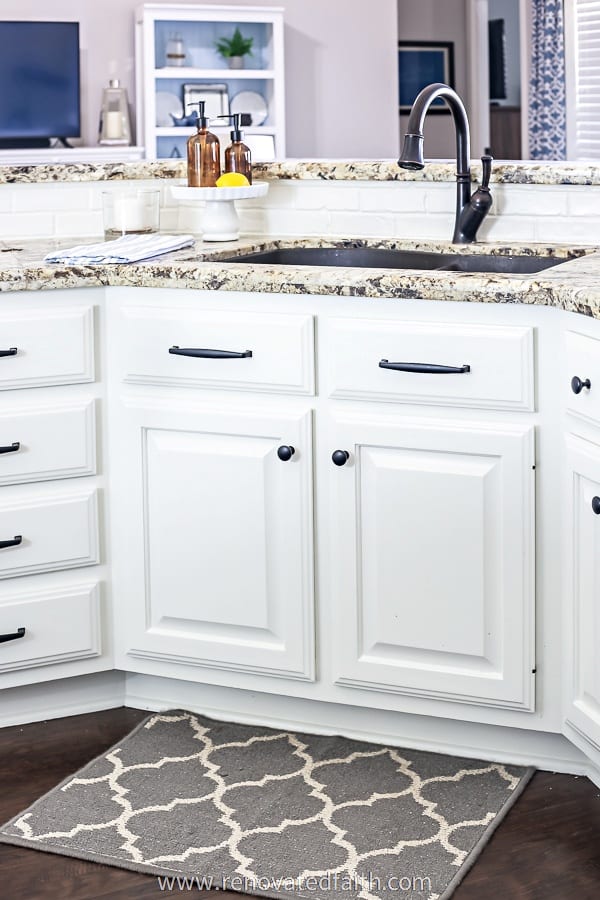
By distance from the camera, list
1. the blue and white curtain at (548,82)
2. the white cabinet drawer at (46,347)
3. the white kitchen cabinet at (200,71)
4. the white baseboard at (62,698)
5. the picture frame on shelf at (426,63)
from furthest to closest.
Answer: the picture frame on shelf at (426,63) < the blue and white curtain at (548,82) < the white kitchen cabinet at (200,71) < the white baseboard at (62,698) < the white cabinet drawer at (46,347)

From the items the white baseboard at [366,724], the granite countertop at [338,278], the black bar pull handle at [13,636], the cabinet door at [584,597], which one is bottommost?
the white baseboard at [366,724]

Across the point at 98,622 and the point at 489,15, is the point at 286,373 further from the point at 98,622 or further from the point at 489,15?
the point at 489,15

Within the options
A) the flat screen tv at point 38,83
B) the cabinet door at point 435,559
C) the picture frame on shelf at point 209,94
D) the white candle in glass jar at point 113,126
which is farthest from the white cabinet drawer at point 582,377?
the flat screen tv at point 38,83

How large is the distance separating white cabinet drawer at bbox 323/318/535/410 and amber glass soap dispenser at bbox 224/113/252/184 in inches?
25.3

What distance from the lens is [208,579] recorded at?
2.18 metres

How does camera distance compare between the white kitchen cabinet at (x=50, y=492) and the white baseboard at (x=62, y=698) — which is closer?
the white kitchen cabinet at (x=50, y=492)

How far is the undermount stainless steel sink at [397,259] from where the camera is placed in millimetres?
2336

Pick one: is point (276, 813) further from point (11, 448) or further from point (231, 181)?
point (231, 181)

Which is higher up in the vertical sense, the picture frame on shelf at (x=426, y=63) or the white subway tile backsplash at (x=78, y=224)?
the picture frame on shelf at (x=426, y=63)

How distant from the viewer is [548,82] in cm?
669

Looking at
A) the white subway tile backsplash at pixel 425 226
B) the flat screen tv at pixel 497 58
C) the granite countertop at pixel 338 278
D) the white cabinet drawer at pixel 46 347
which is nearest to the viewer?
the granite countertop at pixel 338 278

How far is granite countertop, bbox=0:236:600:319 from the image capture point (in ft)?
6.10

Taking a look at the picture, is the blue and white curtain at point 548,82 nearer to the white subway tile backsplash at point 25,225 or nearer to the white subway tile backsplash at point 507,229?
the white subway tile backsplash at point 507,229

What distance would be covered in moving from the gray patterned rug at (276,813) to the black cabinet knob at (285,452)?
1.74ft
